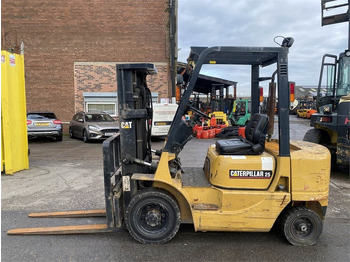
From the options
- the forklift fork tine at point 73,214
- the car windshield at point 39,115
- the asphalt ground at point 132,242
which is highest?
the car windshield at point 39,115

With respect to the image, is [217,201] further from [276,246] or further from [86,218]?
[86,218]

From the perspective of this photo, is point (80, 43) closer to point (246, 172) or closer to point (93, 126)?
point (93, 126)

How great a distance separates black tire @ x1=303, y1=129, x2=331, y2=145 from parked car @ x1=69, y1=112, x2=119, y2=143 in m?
8.45

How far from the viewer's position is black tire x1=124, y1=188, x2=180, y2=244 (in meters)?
3.74

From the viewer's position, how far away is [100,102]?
17.9m

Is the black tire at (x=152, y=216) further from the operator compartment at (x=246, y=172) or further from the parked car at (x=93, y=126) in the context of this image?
the parked car at (x=93, y=126)

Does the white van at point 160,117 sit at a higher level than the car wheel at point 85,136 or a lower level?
higher

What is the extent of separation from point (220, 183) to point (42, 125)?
1217 cm

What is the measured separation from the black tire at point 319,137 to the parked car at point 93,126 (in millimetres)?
8445

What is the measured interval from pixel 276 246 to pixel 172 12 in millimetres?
16037

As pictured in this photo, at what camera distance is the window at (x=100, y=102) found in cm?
1775

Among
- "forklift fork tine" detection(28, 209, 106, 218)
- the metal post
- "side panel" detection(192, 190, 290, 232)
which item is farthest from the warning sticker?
"forklift fork tine" detection(28, 209, 106, 218)

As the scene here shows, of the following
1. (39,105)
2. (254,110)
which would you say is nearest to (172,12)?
(39,105)

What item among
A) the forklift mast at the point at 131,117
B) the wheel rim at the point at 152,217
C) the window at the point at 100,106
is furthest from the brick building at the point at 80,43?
the wheel rim at the point at 152,217
